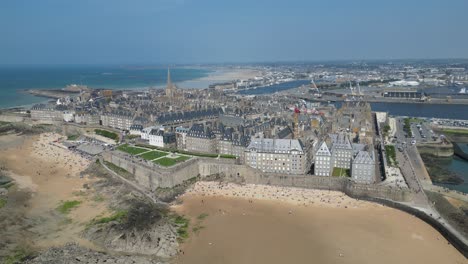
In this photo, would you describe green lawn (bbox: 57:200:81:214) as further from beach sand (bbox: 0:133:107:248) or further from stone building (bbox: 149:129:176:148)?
stone building (bbox: 149:129:176:148)

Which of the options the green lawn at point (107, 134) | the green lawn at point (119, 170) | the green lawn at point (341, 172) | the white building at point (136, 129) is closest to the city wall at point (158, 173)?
the green lawn at point (119, 170)

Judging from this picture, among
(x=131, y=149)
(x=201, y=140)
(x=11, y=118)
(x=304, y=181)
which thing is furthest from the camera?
(x=11, y=118)

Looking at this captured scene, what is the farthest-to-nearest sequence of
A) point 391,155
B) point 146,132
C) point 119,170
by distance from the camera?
point 146,132 → point 391,155 → point 119,170

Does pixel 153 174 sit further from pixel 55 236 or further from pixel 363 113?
pixel 363 113

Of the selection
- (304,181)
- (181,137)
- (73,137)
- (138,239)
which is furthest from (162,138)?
(73,137)

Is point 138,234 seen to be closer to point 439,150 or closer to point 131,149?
point 131,149

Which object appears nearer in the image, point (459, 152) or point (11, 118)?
point (459, 152)
